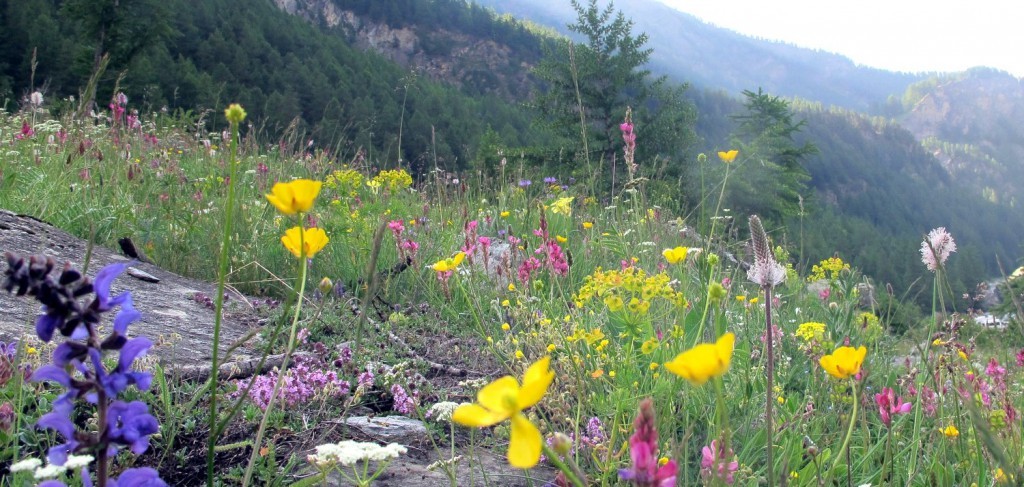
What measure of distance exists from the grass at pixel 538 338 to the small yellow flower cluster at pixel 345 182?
0.10ft

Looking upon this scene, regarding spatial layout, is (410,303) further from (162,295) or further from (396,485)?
(396,485)

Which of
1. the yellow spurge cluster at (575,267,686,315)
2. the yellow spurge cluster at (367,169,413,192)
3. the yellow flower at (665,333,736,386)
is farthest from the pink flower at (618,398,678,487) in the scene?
the yellow spurge cluster at (367,169,413,192)

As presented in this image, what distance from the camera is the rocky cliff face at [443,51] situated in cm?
9100

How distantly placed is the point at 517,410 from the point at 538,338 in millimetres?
1517

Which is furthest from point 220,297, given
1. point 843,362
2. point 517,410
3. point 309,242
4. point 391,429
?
point 391,429

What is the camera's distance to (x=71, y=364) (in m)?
0.72

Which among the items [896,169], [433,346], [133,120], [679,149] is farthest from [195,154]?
[896,169]

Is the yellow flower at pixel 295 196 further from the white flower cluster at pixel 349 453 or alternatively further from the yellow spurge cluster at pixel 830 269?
the yellow spurge cluster at pixel 830 269

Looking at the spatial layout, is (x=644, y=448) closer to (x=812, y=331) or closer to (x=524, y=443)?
(x=524, y=443)

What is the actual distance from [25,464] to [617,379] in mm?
1443

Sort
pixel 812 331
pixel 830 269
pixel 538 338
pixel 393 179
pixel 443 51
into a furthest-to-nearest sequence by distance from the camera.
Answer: pixel 443 51
pixel 393 179
pixel 830 269
pixel 812 331
pixel 538 338

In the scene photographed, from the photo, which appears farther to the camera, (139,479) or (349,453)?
(349,453)

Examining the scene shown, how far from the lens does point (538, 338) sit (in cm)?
208

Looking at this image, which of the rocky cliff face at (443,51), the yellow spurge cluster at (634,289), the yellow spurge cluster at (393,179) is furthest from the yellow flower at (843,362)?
the rocky cliff face at (443,51)
